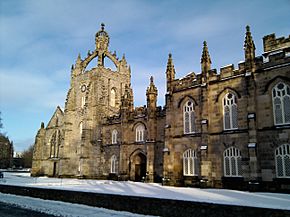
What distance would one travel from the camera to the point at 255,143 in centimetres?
1939

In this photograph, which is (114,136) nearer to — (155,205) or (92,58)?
(92,58)

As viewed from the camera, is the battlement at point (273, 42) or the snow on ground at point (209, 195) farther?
the battlement at point (273, 42)

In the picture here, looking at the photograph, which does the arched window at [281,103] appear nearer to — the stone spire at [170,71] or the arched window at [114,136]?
the stone spire at [170,71]

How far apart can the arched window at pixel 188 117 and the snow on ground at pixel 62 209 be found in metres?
12.7

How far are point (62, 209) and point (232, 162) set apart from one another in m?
13.7

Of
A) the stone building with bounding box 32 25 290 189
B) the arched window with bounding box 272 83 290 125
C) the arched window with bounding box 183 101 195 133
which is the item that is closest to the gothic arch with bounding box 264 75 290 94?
the stone building with bounding box 32 25 290 189

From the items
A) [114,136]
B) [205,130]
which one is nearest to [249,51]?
[205,130]

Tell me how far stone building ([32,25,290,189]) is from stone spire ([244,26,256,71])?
0.08 metres

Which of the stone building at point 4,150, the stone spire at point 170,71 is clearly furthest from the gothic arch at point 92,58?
the stone building at point 4,150

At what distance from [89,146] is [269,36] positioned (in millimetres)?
27678

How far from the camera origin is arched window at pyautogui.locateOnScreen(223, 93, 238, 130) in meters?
21.7

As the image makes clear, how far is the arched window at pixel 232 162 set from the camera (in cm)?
2073

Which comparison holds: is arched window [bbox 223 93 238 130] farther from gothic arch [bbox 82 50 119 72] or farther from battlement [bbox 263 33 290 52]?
gothic arch [bbox 82 50 119 72]

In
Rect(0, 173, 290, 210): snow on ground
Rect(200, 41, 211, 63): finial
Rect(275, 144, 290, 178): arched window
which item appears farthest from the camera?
Rect(200, 41, 211, 63): finial
